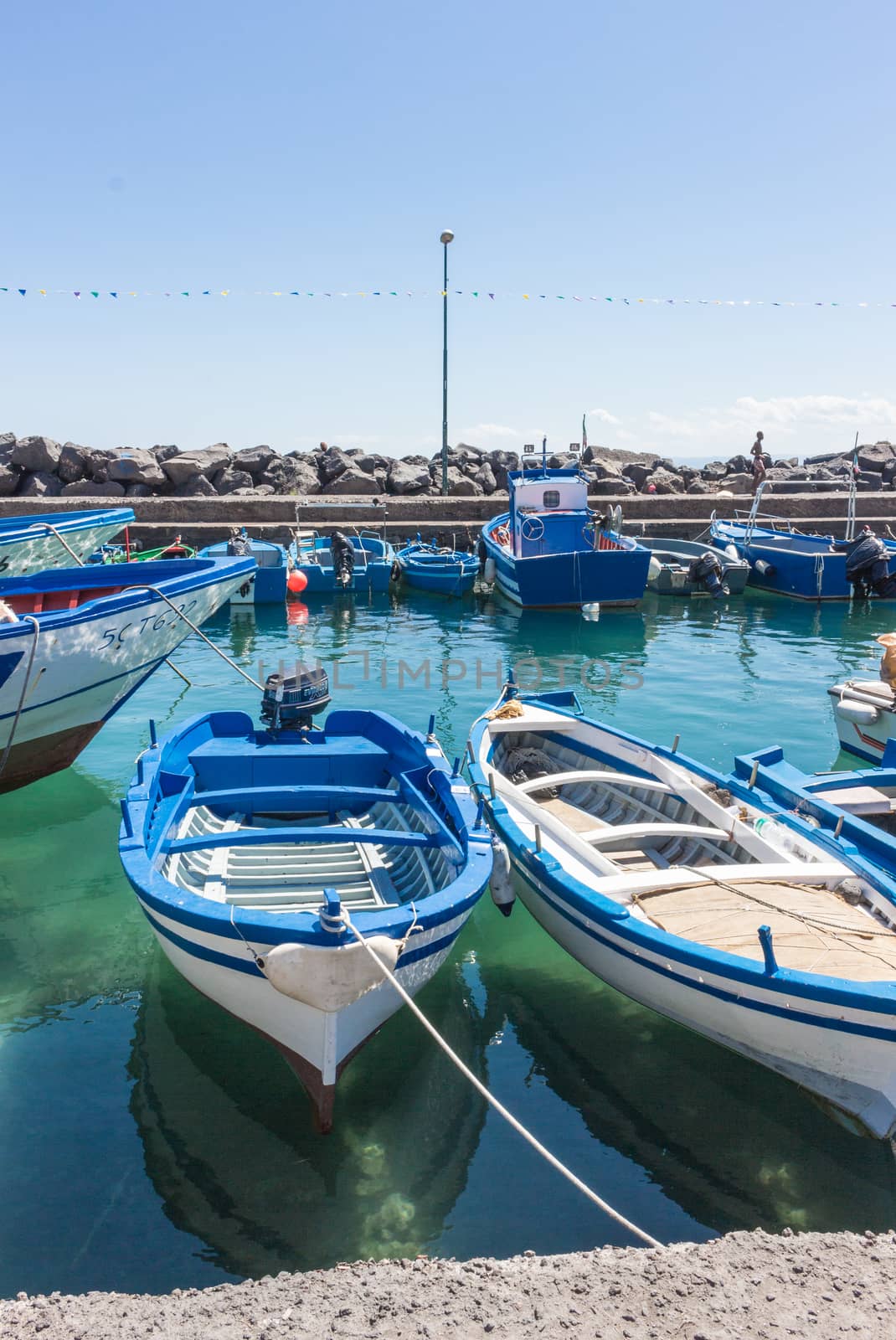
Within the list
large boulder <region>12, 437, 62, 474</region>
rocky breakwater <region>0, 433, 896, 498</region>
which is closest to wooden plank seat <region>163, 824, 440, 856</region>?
rocky breakwater <region>0, 433, 896, 498</region>

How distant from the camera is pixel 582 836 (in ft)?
22.7

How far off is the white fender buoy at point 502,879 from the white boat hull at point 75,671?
219 inches

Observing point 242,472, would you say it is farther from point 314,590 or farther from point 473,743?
point 473,743

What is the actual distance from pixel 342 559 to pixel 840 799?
57.7ft

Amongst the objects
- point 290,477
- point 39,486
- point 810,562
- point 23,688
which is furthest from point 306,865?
point 39,486

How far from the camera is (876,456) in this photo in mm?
40344

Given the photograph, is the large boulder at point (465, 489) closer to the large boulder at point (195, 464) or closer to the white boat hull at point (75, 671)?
the large boulder at point (195, 464)

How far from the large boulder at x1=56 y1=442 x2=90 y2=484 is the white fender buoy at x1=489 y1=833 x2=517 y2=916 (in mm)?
30562

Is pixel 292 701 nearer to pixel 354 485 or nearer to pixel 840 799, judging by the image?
pixel 840 799

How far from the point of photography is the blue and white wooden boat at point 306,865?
4.69 metres

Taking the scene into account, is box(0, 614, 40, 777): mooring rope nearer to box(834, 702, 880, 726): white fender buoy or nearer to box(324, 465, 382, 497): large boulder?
box(834, 702, 880, 726): white fender buoy

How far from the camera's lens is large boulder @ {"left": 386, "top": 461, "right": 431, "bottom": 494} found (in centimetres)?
3297

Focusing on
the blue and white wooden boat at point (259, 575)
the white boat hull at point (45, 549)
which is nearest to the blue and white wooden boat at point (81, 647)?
the white boat hull at point (45, 549)

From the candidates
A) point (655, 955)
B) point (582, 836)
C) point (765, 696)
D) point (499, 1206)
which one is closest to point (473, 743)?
point (582, 836)
